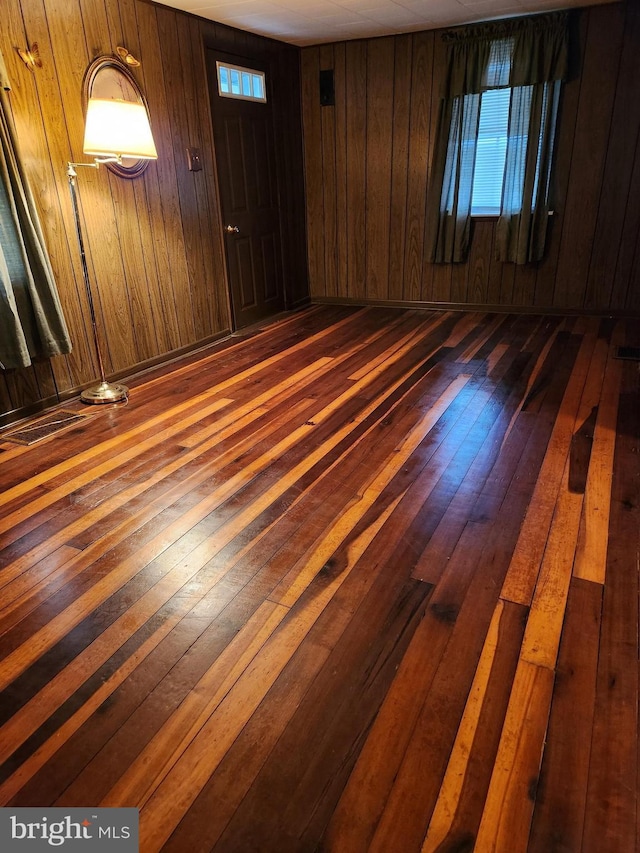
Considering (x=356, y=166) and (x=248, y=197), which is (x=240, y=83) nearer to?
(x=248, y=197)

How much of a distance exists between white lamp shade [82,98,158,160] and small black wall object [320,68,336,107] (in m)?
3.06

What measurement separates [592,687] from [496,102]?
510 centimetres

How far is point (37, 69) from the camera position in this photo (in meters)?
3.18

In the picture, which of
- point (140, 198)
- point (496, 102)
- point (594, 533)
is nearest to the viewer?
point (594, 533)

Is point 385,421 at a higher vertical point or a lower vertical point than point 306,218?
lower

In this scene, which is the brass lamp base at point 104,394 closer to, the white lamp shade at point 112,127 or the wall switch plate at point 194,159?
the white lamp shade at point 112,127

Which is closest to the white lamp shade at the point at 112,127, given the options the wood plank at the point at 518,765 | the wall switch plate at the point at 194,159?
the wall switch plate at the point at 194,159

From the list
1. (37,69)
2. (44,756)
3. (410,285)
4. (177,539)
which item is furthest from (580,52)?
(44,756)

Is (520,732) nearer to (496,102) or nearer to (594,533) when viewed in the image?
(594,533)

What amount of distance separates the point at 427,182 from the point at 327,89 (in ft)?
4.49

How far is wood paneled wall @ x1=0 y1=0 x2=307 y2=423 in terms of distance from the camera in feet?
10.7

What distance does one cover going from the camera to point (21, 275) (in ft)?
10.5

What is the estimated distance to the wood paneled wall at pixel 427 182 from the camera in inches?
188

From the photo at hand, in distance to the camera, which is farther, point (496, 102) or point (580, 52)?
point (496, 102)
